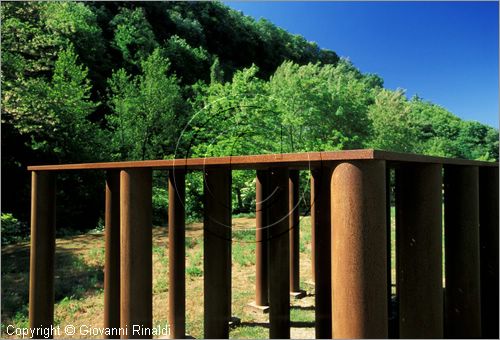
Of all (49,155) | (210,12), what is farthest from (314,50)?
Answer: (49,155)

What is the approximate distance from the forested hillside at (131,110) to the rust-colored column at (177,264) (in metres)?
1.56

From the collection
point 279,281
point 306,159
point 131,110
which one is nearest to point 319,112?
point 131,110

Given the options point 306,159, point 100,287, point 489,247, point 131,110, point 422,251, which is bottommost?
point 100,287

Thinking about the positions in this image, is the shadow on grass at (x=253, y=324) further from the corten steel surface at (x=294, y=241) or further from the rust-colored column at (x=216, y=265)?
the rust-colored column at (x=216, y=265)

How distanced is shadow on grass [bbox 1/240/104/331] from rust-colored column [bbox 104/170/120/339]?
14.3 ft

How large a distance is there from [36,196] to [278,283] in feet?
13.6

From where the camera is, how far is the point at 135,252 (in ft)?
12.7

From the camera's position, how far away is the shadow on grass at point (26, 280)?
9117 mm

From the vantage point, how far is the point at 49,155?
2061 centimetres

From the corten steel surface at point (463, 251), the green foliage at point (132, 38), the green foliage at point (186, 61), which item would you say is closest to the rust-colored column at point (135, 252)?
the corten steel surface at point (463, 251)

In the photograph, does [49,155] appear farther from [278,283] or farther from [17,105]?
[278,283]

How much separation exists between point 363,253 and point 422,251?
0.94 meters

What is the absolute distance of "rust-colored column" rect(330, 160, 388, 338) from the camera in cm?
234

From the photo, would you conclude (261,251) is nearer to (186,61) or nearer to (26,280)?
(26,280)
